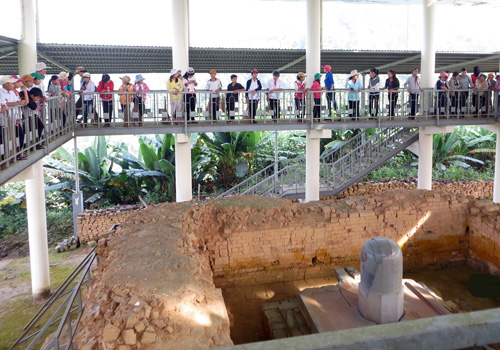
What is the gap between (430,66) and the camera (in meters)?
13.3

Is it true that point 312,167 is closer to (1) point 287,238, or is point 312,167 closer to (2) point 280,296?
(1) point 287,238

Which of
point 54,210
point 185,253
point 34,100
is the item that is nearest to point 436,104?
point 185,253

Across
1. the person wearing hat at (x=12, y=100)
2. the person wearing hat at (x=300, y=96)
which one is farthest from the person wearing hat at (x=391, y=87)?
the person wearing hat at (x=12, y=100)

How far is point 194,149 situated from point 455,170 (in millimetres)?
11534

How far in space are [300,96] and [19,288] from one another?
9.03m

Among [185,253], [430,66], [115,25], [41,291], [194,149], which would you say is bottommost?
[41,291]

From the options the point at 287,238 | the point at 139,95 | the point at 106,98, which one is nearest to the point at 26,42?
the point at 106,98

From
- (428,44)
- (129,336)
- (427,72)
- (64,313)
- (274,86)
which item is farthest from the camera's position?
(427,72)

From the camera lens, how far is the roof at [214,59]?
11.7 meters

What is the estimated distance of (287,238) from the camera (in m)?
7.78

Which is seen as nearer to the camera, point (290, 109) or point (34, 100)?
point (34, 100)

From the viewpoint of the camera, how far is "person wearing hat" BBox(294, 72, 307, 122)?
458 inches

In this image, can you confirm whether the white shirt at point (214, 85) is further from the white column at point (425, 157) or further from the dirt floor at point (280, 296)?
the white column at point (425, 157)

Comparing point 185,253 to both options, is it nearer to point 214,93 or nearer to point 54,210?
point 214,93
